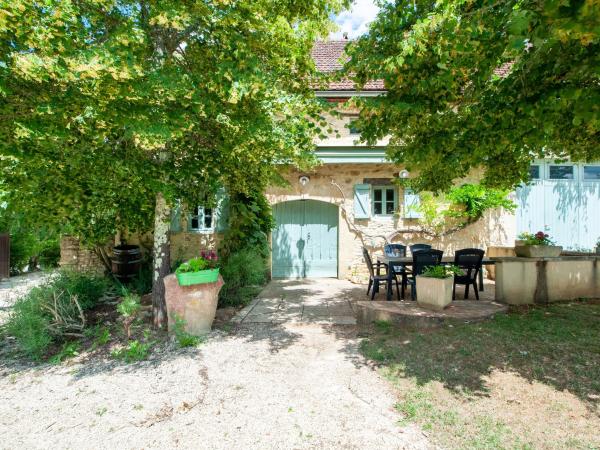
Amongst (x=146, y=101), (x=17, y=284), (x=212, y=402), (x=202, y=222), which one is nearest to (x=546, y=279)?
(x=212, y=402)

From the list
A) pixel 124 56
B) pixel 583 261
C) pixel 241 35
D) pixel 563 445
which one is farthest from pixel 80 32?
pixel 583 261

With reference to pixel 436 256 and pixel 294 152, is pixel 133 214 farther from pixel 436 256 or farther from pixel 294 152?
pixel 436 256

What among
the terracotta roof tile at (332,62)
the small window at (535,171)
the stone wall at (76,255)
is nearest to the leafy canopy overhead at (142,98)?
the stone wall at (76,255)

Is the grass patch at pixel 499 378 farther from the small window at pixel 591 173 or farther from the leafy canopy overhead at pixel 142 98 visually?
the small window at pixel 591 173

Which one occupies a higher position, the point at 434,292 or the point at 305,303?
the point at 434,292

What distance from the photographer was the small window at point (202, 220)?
8.47 m

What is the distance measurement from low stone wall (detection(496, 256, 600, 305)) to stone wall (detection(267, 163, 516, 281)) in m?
2.70

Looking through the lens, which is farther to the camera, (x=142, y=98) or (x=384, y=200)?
(x=384, y=200)

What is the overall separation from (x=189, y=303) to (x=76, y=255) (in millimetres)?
5737

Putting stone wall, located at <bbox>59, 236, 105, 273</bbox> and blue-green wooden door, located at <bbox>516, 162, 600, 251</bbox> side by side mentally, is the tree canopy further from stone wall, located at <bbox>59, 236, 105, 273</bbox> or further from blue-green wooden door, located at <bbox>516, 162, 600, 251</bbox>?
blue-green wooden door, located at <bbox>516, 162, 600, 251</bbox>

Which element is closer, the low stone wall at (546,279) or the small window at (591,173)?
the low stone wall at (546,279)

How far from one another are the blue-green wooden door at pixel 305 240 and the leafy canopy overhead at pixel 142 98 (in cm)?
382

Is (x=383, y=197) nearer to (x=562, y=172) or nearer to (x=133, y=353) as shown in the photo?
(x=562, y=172)

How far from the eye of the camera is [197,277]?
423 cm
